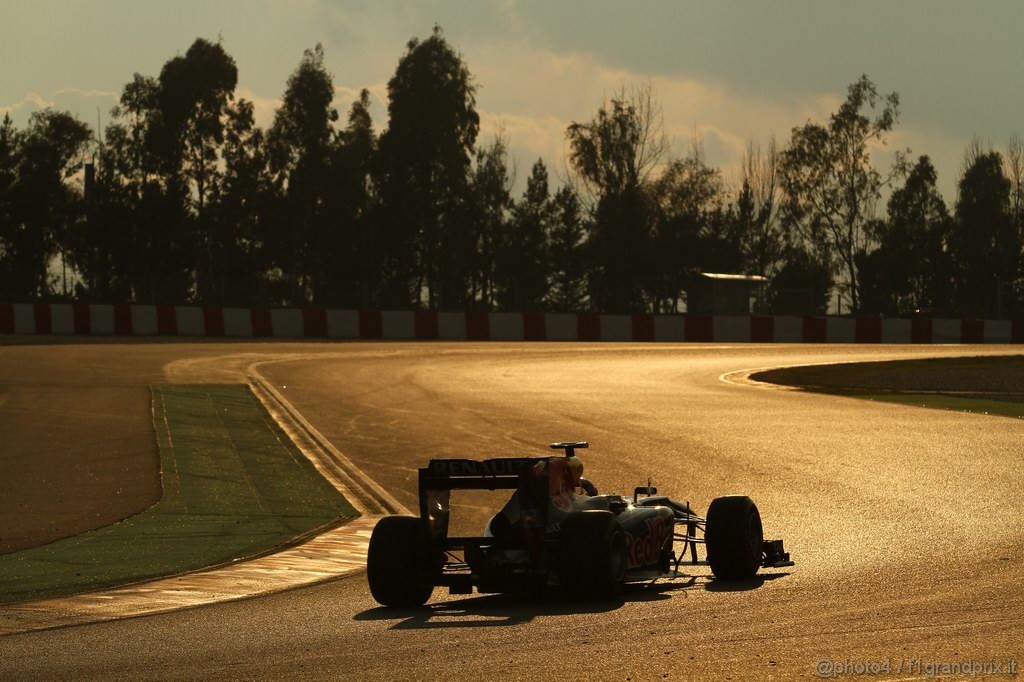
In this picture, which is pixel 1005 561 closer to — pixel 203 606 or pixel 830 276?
pixel 203 606

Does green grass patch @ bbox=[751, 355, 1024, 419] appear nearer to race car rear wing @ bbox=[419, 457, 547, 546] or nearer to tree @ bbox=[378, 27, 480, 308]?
race car rear wing @ bbox=[419, 457, 547, 546]

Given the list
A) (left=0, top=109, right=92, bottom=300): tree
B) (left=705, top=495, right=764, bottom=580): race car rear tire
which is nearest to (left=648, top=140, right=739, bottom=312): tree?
(left=0, top=109, right=92, bottom=300): tree

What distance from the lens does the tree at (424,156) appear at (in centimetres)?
6831

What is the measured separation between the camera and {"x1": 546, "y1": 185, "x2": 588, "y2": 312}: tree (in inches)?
2544

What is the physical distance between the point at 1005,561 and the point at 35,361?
2161 cm

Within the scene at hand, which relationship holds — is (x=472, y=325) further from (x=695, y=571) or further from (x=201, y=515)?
(x=695, y=571)

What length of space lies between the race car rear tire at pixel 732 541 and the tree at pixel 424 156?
191ft

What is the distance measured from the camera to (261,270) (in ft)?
221

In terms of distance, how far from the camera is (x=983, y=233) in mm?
83500

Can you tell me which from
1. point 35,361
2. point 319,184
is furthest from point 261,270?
point 35,361

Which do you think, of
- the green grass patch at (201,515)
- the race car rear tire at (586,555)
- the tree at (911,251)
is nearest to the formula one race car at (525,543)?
the race car rear tire at (586,555)

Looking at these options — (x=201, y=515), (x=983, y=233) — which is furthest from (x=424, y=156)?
(x=201, y=515)

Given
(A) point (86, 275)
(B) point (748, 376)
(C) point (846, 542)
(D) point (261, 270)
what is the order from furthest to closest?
1. (D) point (261, 270)
2. (A) point (86, 275)
3. (B) point (748, 376)
4. (C) point (846, 542)

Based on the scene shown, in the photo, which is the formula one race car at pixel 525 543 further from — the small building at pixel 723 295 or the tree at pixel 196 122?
the tree at pixel 196 122
